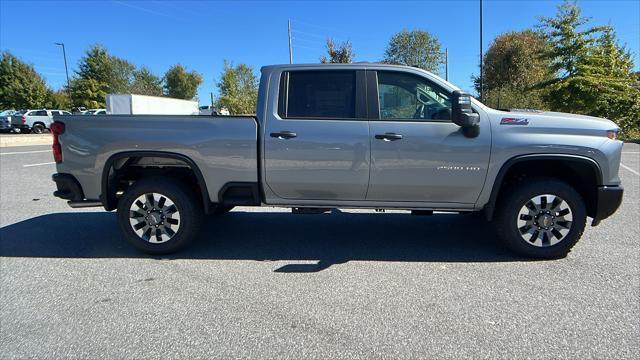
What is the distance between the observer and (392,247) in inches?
186

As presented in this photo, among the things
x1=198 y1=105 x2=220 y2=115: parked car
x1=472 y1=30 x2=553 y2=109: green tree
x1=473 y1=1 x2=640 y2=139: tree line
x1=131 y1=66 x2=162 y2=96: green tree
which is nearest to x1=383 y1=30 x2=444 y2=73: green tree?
x1=472 y1=30 x2=553 y2=109: green tree

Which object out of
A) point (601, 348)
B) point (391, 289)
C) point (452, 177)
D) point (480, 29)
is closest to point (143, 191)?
point (391, 289)

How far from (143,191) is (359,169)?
2.31 metres

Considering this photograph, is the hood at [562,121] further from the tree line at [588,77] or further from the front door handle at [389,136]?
the tree line at [588,77]

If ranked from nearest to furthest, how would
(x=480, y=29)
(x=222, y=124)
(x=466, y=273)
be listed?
(x=466, y=273), (x=222, y=124), (x=480, y=29)

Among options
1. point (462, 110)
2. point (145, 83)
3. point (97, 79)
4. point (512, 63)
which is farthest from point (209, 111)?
point (145, 83)

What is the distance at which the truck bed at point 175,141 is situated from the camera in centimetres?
425

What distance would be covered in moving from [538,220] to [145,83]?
2326 inches

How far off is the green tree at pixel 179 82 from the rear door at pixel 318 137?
6454 cm

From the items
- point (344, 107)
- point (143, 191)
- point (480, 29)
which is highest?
point (480, 29)

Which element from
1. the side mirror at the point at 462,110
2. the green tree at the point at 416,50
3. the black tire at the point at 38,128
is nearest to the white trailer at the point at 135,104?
the black tire at the point at 38,128

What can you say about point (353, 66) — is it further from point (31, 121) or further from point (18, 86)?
point (18, 86)

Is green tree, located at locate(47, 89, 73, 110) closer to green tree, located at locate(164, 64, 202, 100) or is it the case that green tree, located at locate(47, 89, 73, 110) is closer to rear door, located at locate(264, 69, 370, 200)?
green tree, located at locate(164, 64, 202, 100)

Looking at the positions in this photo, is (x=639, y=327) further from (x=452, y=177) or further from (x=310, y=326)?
(x=310, y=326)
